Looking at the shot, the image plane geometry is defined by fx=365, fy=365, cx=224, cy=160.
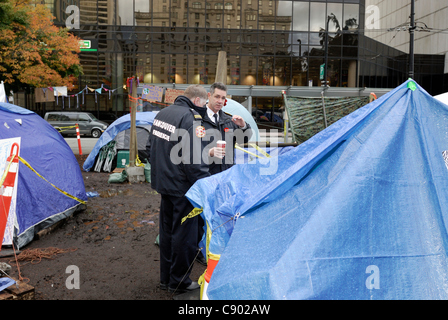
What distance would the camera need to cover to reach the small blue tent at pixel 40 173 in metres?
5.37

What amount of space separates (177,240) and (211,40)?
26425mm

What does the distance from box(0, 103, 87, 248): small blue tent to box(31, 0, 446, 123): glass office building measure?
22330 millimetres

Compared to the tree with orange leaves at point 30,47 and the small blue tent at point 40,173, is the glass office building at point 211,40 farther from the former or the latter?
the small blue tent at point 40,173

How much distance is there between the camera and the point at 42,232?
18.5 ft

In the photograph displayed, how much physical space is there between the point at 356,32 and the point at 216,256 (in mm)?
30168

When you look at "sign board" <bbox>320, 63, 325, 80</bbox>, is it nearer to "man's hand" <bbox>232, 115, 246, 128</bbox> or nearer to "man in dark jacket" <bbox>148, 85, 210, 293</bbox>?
"man's hand" <bbox>232, 115, 246, 128</bbox>

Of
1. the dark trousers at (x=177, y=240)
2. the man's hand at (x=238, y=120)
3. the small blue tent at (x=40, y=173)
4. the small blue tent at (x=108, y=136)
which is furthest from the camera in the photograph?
the small blue tent at (x=108, y=136)

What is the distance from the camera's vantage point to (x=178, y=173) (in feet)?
12.0

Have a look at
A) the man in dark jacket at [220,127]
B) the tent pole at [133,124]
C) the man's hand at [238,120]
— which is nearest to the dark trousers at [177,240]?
the man in dark jacket at [220,127]

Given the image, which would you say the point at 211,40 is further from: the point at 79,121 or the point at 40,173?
the point at 40,173

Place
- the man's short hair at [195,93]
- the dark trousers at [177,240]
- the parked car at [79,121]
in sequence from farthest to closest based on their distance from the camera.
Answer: the parked car at [79,121], the man's short hair at [195,93], the dark trousers at [177,240]

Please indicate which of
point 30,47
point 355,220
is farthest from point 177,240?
point 30,47

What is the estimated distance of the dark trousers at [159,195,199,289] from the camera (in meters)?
3.72

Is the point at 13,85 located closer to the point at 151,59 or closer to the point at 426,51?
the point at 151,59
